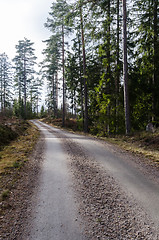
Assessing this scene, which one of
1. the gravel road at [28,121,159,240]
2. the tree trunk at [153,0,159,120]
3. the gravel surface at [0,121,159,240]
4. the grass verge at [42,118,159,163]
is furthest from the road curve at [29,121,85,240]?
the tree trunk at [153,0,159,120]

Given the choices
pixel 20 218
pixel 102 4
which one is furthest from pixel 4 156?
pixel 102 4

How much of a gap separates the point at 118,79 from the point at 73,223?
39.7 feet

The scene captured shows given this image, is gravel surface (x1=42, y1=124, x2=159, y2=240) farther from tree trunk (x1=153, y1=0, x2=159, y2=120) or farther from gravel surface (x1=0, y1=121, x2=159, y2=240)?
tree trunk (x1=153, y1=0, x2=159, y2=120)

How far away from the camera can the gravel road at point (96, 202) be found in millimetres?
2318

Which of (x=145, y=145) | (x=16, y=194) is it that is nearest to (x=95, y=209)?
(x=16, y=194)

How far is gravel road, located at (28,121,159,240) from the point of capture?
2318 mm

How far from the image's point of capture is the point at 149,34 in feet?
32.7

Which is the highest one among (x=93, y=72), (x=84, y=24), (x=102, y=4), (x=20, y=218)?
(x=102, y=4)

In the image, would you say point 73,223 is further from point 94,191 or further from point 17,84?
point 17,84

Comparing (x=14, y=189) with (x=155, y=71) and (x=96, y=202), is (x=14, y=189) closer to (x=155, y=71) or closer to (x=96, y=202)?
(x=96, y=202)

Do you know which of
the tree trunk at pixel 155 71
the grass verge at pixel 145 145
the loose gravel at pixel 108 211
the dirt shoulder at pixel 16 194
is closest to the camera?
the loose gravel at pixel 108 211

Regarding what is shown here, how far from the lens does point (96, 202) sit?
3115 mm

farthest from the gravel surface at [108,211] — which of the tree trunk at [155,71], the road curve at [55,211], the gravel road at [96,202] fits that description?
the tree trunk at [155,71]

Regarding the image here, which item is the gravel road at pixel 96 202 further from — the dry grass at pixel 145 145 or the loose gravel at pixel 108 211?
the dry grass at pixel 145 145
